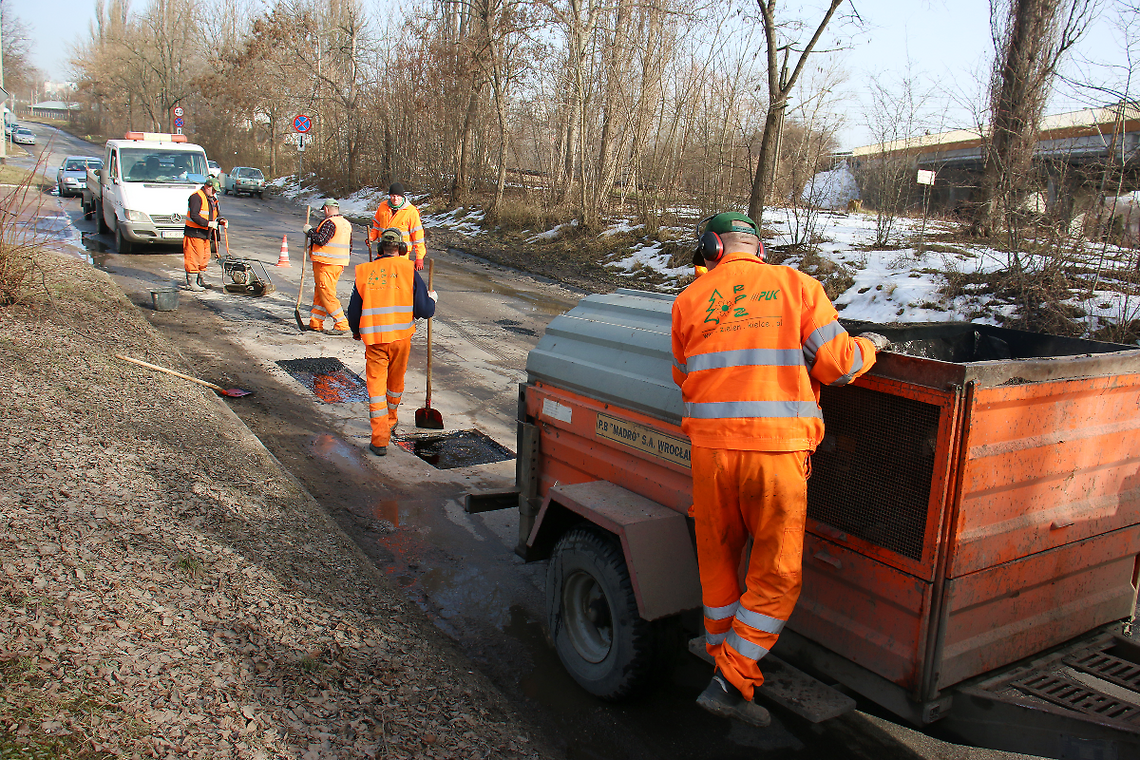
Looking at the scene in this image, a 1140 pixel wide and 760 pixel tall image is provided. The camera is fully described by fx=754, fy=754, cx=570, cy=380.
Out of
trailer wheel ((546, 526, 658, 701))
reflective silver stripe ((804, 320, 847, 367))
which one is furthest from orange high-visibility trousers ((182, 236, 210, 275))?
reflective silver stripe ((804, 320, 847, 367))

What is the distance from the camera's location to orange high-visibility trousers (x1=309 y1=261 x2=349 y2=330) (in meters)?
10.0

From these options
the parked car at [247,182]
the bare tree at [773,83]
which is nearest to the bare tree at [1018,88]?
the bare tree at [773,83]

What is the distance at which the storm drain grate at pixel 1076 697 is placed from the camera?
231cm

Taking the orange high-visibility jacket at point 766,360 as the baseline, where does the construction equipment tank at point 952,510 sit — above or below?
below

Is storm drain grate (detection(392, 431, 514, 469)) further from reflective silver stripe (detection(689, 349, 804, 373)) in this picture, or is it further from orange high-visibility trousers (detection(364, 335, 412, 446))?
reflective silver stripe (detection(689, 349, 804, 373))

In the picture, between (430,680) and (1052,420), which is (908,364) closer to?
(1052,420)

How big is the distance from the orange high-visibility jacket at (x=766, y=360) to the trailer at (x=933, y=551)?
0.23 metres

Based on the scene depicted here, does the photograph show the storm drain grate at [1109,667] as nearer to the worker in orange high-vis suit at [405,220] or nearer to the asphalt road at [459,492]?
the asphalt road at [459,492]

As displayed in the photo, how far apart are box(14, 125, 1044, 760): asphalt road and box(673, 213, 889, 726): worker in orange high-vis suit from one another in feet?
1.76

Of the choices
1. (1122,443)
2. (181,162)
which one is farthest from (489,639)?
(181,162)

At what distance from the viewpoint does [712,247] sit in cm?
292

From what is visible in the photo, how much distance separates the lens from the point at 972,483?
2459 millimetres

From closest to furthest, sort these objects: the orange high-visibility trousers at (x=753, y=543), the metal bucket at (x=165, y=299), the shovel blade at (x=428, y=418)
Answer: the orange high-visibility trousers at (x=753, y=543) → the shovel blade at (x=428, y=418) → the metal bucket at (x=165, y=299)

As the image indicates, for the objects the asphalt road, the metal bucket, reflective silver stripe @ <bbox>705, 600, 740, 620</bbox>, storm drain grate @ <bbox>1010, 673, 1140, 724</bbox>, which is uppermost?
the metal bucket
